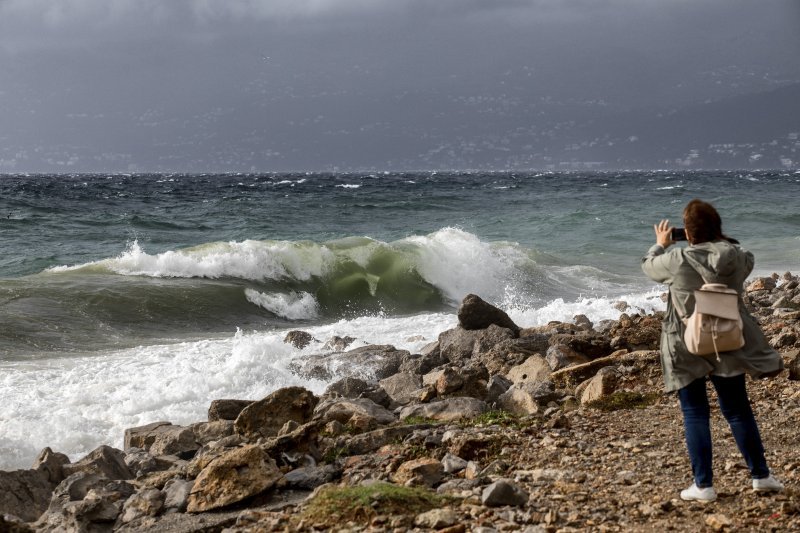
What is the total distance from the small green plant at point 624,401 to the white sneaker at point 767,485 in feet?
7.48

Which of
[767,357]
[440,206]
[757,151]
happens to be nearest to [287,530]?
[767,357]

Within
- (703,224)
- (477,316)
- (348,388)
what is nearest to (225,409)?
(348,388)

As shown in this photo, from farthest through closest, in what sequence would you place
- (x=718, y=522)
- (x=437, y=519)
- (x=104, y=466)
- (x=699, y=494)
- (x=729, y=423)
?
(x=104, y=466) → (x=729, y=423) → (x=699, y=494) → (x=437, y=519) → (x=718, y=522)

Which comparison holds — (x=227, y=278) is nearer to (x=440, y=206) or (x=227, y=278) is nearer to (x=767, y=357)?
(x=767, y=357)

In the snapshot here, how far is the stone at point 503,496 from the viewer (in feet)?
15.3

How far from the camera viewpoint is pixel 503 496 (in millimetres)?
4660

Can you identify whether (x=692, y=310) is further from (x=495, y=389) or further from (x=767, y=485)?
(x=495, y=389)

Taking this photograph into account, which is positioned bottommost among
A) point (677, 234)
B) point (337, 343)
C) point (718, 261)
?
point (337, 343)

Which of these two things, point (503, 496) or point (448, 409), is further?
point (448, 409)

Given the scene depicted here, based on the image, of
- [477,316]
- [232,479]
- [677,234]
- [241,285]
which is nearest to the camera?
[677,234]

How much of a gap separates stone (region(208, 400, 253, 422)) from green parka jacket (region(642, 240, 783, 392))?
4251 mm

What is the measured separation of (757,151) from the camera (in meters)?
164

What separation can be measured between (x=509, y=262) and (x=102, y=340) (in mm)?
11584

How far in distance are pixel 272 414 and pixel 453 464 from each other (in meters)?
2.29
